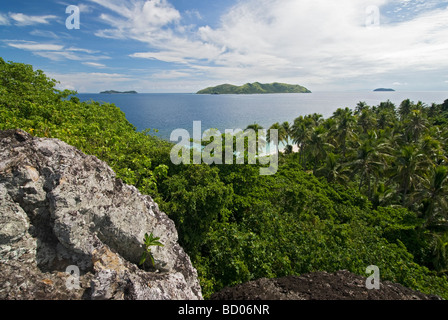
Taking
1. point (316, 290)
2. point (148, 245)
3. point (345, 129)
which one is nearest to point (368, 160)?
point (345, 129)

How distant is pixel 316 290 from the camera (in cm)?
805

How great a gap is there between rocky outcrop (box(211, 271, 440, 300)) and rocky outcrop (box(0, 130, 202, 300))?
2.14 meters

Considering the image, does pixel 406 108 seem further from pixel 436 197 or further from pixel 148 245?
pixel 148 245

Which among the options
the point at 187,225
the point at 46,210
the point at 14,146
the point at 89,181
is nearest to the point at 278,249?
the point at 187,225

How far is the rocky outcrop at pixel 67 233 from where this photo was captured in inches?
219

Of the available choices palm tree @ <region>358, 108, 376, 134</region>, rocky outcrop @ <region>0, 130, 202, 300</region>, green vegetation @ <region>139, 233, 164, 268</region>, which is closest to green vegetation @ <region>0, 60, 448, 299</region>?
rocky outcrop @ <region>0, 130, 202, 300</region>

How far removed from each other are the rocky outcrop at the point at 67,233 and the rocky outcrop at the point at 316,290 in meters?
2.14

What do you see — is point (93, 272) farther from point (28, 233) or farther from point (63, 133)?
point (63, 133)

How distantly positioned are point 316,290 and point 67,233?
7.97m

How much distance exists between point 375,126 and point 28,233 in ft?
186

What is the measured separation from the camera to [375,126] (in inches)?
1901

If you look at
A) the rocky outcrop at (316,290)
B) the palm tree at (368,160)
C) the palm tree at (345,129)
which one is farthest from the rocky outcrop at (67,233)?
the palm tree at (345,129)

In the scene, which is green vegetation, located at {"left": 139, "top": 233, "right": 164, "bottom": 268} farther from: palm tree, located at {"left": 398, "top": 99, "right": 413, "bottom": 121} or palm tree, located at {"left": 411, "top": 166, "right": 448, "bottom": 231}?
palm tree, located at {"left": 398, "top": 99, "right": 413, "bottom": 121}

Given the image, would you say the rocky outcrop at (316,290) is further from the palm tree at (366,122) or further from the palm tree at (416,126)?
the palm tree at (366,122)
